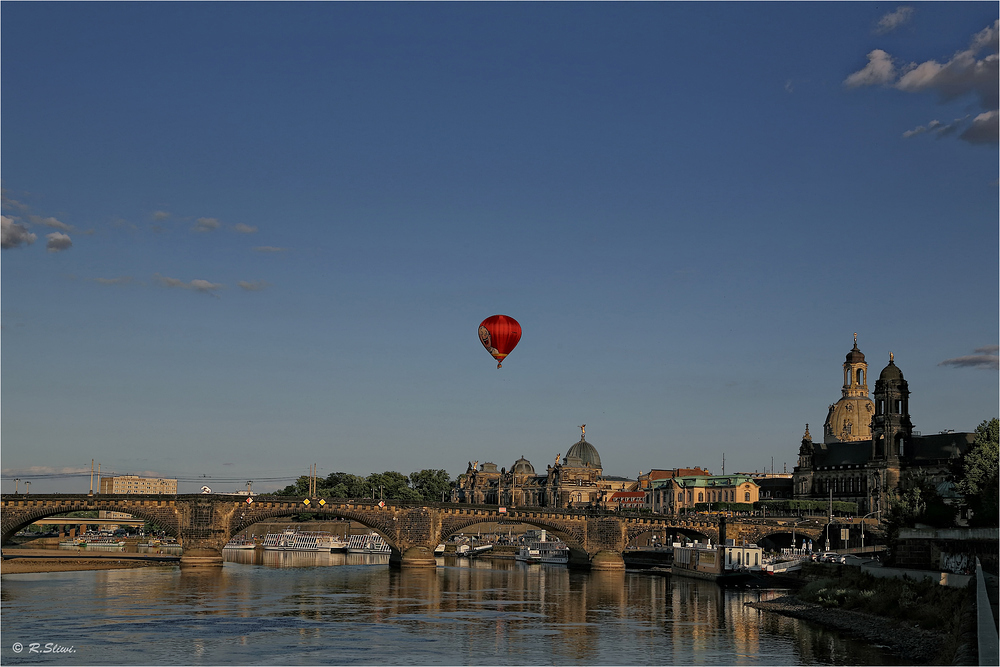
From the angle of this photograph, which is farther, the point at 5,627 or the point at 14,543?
the point at 14,543

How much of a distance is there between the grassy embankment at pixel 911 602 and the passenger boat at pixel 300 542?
11220 centimetres

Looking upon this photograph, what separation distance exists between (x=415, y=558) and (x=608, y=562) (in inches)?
940

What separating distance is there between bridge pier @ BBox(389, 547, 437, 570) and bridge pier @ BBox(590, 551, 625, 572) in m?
20.2

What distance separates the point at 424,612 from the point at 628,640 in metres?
17.6

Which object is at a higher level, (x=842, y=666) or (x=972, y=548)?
(x=972, y=548)

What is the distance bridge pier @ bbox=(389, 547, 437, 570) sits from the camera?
126 m

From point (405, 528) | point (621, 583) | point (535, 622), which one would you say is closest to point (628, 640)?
point (535, 622)

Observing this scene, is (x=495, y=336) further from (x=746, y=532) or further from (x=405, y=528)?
(x=746, y=532)

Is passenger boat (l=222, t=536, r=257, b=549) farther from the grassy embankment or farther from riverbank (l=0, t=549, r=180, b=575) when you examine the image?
the grassy embankment

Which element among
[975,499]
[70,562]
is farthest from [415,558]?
[975,499]

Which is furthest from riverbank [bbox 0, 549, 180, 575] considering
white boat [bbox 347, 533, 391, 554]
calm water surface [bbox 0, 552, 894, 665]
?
white boat [bbox 347, 533, 391, 554]

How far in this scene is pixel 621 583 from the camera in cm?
10706

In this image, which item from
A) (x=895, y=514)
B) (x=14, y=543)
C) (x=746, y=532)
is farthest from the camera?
(x=14, y=543)

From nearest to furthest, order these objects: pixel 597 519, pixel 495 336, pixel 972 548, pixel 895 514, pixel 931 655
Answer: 1. pixel 931 655
2. pixel 972 548
3. pixel 495 336
4. pixel 895 514
5. pixel 597 519
